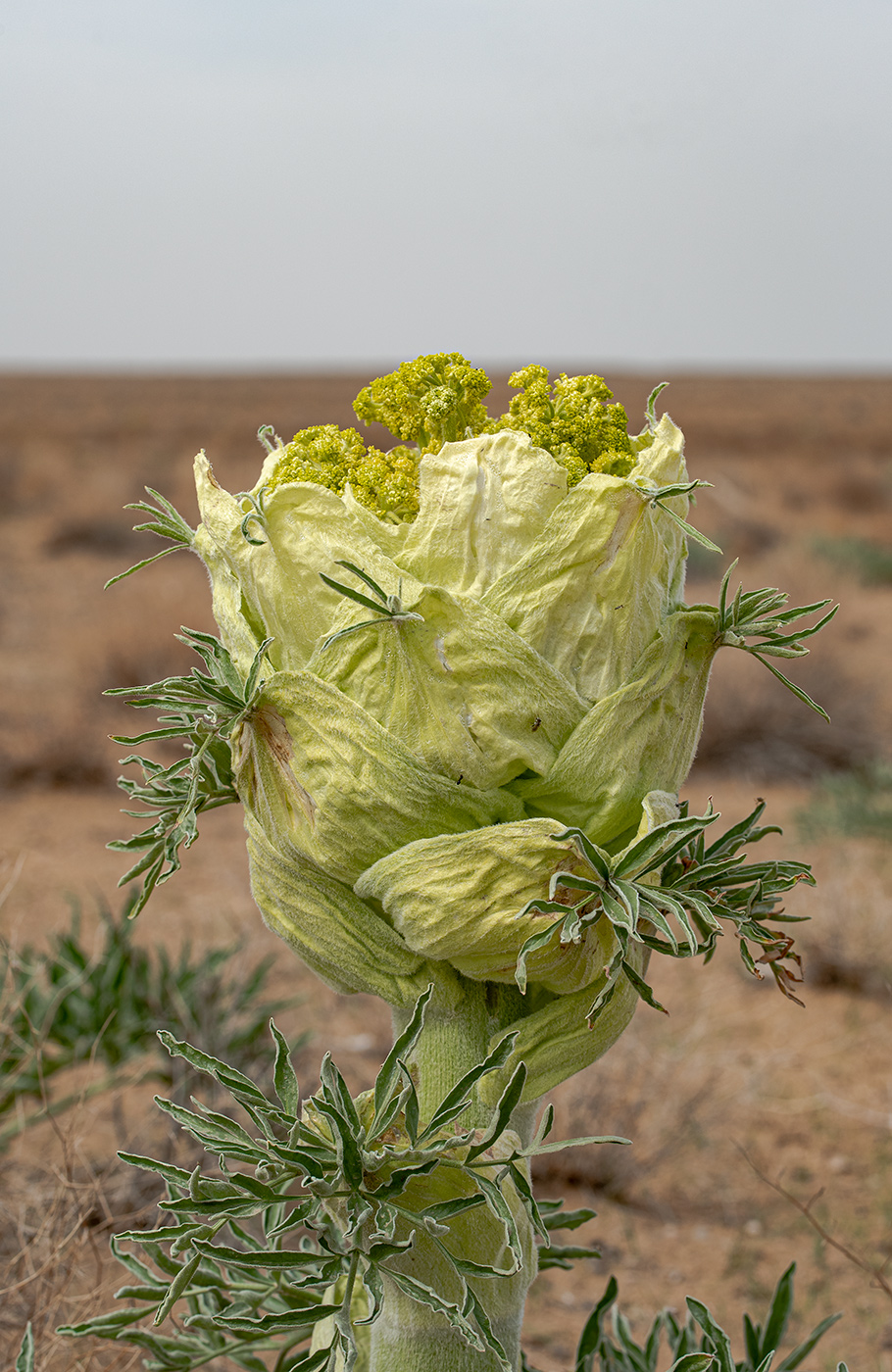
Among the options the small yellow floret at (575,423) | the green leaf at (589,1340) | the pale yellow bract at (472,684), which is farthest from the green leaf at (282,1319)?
the small yellow floret at (575,423)

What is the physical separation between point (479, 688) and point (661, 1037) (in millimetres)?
2858

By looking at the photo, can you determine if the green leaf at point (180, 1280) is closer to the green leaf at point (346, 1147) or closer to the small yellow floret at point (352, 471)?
the green leaf at point (346, 1147)

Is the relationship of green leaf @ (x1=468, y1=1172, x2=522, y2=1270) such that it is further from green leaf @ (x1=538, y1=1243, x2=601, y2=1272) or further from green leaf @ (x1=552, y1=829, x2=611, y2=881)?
green leaf @ (x1=538, y1=1243, x2=601, y2=1272)

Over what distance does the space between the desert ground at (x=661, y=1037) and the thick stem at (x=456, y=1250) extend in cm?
55

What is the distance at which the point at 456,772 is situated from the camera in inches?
37.1

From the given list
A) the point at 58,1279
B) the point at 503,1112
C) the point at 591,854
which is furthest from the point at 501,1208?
the point at 58,1279

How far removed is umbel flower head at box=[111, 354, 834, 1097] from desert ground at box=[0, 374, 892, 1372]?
2.51 feet

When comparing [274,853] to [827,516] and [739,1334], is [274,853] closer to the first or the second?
[739,1334]

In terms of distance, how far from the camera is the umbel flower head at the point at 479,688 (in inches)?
35.9

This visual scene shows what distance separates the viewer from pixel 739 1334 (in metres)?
2.43

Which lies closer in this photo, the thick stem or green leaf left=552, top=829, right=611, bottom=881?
green leaf left=552, top=829, right=611, bottom=881

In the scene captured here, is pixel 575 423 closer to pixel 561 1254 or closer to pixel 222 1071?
pixel 222 1071

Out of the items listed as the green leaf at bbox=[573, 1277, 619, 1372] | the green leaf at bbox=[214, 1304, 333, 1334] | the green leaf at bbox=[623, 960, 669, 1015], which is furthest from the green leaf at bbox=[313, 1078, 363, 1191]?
the green leaf at bbox=[573, 1277, 619, 1372]

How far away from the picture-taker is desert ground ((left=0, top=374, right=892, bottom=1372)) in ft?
7.66
